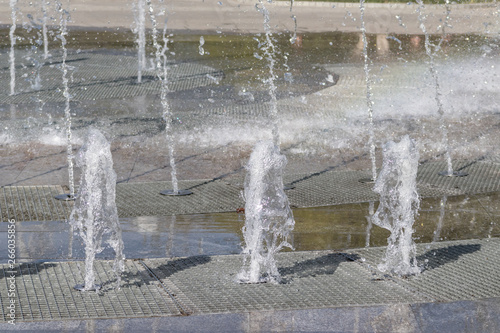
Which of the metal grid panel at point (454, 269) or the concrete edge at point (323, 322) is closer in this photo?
the concrete edge at point (323, 322)

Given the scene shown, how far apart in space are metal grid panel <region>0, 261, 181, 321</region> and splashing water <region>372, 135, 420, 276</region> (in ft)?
4.80

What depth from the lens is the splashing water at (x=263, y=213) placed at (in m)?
5.11

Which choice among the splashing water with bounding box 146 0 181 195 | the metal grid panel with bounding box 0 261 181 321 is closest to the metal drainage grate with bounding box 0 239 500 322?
the metal grid panel with bounding box 0 261 181 321

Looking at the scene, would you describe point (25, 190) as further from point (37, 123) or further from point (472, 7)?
point (472, 7)

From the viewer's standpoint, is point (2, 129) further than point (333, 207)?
Yes

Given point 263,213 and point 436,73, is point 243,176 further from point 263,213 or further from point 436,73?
point 436,73

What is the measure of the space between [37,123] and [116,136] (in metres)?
1.02

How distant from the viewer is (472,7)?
2105cm

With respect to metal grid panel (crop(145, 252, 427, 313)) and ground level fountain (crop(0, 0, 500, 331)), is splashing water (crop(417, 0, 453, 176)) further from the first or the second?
metal grid panel (crop(145, 252, 427, 313))

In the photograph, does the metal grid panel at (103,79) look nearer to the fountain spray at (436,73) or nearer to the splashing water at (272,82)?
the splashing water at (272,82)

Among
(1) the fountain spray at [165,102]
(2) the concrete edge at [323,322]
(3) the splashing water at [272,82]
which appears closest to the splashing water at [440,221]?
(2) the concrete edge at [323,322]

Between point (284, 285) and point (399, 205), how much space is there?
1.28m

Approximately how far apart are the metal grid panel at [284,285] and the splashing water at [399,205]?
0.28 m

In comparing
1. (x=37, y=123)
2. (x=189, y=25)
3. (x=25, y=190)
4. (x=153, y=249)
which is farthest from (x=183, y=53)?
(x=153, y=249)
